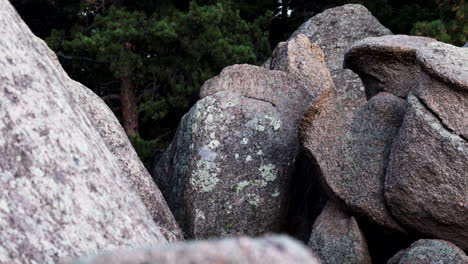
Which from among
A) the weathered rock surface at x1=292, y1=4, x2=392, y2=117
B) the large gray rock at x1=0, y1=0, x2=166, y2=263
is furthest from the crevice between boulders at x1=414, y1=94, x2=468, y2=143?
the large gray rock at x1=0, y1=0, x2=166, y2=263

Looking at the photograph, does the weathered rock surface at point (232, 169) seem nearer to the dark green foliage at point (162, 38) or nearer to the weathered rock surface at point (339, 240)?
the weathered rock surface at point (339, 240)

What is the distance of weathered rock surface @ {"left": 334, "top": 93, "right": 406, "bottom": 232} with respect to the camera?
5.92 meters

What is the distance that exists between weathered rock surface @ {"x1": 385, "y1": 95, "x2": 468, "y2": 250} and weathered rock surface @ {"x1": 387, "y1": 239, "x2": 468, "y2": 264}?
367 millimetres

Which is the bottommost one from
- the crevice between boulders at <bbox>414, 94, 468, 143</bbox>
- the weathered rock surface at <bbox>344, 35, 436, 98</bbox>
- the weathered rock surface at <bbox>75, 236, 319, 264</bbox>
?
the crevice between boulders at <bbox>414, 94, 468, 143</bbox>

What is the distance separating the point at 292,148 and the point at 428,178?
6.03ft

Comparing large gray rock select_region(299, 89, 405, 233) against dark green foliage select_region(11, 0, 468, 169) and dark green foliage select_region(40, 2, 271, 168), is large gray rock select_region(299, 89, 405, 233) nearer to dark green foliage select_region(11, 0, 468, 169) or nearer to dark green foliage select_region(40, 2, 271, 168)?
dark green foliage select_region(11, 0, 468, 169)

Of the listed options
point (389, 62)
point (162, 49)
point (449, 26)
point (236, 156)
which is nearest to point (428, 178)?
point (389, 62)

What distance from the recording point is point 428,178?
5414 mm

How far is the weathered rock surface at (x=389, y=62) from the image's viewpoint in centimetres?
635

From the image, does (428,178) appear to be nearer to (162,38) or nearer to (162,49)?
(162,38)

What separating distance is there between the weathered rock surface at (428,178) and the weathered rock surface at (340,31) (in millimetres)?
3648

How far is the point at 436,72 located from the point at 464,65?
0.25 m

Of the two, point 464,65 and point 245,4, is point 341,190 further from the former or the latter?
point 245,4

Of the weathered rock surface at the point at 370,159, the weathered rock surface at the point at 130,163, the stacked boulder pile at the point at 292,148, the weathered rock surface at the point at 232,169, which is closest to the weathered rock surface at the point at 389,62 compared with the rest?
the stacked boulder pile at the point at 292,148
